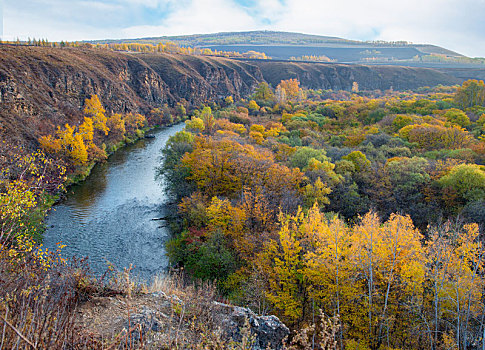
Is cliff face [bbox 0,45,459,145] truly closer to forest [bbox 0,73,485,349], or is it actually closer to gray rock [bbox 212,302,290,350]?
forest [bbox 0,73,485,349]

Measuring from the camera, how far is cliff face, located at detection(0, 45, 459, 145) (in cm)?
4597

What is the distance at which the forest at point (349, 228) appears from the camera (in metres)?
13.7

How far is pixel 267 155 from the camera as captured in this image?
113ft

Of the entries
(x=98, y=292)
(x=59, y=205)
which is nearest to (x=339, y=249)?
(x=98, y=292)

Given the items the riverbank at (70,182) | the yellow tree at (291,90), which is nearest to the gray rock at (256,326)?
the riverbank at (70,182)

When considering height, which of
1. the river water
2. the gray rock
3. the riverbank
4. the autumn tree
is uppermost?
the autumn tree

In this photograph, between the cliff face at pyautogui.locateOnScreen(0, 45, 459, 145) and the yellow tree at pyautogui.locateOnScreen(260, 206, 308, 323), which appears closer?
the yellow tree at pyautogui.locateOnScreen(260, 206, 308, 323)

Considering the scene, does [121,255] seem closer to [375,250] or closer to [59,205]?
[59,205]

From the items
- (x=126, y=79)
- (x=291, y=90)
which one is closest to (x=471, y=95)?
(x=291, y=90)

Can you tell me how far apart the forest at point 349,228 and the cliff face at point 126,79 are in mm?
23679

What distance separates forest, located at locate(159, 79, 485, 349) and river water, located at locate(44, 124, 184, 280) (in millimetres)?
2205

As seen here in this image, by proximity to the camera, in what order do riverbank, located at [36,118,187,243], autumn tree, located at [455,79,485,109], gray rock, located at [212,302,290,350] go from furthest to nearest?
autumn tree, located at [455,79,485,109], riverbank, located at [36,118,187,243], gray rock, located at [212,302,290,350]

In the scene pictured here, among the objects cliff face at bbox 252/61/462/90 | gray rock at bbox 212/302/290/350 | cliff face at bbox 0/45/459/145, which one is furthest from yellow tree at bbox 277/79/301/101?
gray rock at bbox 212/302/290/350

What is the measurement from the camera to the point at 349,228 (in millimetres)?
21344
